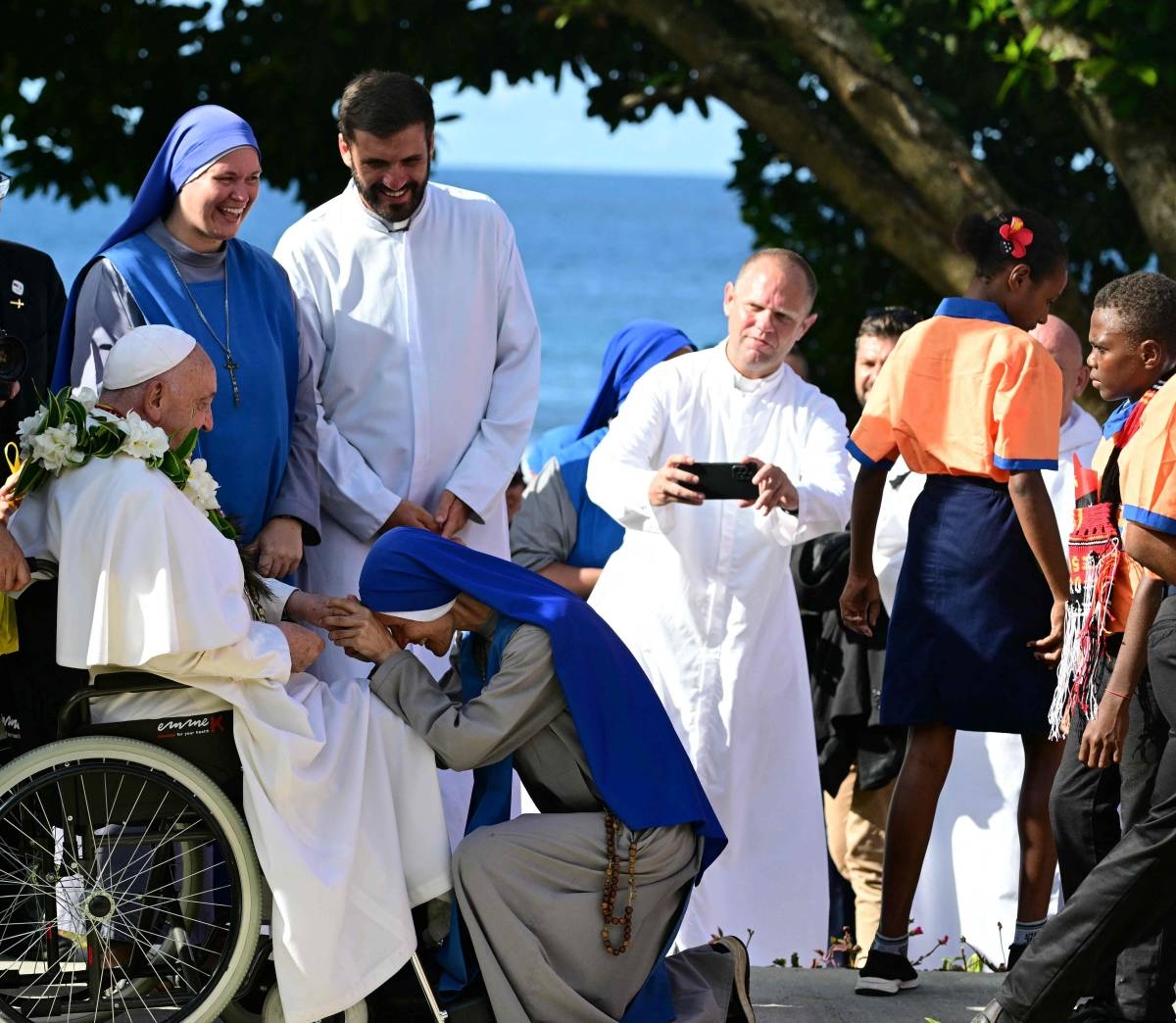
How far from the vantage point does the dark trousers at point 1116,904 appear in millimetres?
4520

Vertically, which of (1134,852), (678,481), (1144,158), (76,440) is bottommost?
(1134,852)

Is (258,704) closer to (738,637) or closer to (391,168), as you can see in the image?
(391,168)

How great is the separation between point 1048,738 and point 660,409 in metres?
1.79

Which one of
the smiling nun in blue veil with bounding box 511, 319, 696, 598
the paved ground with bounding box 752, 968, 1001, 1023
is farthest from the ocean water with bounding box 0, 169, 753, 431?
the paved ground with bounding box 752, 968, 1001, 1023

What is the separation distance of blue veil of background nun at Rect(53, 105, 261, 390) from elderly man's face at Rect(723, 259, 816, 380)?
1.81m

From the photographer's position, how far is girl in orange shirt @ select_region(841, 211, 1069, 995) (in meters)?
5.30

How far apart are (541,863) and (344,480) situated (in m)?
1.43


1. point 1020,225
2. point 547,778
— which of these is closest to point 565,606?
point 547,778

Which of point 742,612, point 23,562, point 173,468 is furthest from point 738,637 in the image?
point 23,562

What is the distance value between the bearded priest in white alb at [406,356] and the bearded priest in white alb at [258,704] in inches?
42.4

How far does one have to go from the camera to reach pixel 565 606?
475cm

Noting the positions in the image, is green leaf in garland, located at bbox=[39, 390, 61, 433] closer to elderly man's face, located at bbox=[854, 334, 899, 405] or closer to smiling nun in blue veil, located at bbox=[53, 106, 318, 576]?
smiling nun in blue veil, located at bbox=[53, 106, 318, 576]

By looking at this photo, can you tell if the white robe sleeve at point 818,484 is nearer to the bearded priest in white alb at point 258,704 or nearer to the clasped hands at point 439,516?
the clasped hands at point 439,516

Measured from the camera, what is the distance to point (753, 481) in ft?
19.9
